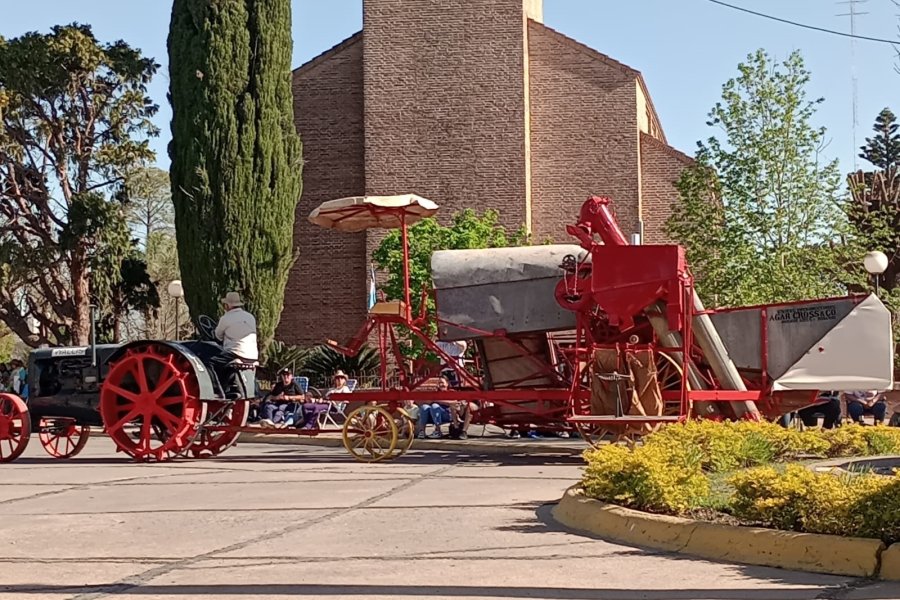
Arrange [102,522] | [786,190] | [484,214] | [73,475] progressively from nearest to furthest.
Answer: [102,522] → [73,475] → [786,190] → [484,214]

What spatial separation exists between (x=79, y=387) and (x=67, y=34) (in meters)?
18.8

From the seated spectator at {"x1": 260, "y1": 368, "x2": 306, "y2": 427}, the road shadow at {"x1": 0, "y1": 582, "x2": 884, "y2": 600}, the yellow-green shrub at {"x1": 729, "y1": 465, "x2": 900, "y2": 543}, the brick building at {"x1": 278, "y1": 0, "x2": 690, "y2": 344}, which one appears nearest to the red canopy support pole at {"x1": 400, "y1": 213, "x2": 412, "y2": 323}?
the seated spectator at {"x1": 260, "y1": 368, "x2": 306, "y2": 427}

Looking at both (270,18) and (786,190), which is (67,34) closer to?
(270,18)

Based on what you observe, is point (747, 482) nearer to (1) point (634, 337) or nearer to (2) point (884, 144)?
(1) point (634, 337)

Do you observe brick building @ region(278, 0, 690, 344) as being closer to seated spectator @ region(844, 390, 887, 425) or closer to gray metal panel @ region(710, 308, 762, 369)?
seated spectator @ region(844, 390, 887, 425)

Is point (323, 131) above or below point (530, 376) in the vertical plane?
above

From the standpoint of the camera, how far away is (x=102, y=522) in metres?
9.05

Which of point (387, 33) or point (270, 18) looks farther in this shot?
point (387, 33)

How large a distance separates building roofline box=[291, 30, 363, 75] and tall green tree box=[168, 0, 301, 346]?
461 cm

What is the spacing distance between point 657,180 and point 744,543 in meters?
25.9

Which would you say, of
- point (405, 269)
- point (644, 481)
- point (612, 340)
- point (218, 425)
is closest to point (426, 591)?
point (644, 481)

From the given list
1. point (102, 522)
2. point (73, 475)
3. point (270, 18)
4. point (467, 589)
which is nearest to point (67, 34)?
point (270, 18)

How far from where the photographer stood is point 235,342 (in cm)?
1480

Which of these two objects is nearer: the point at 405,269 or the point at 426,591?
the point at 426,591
